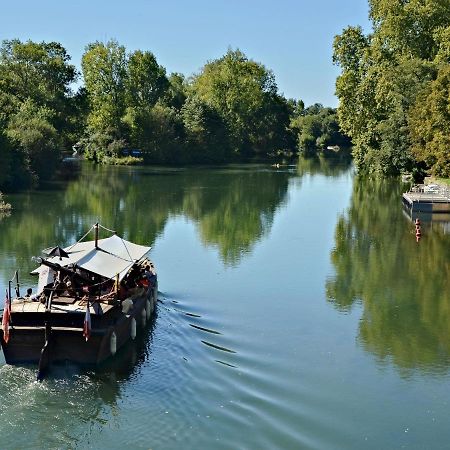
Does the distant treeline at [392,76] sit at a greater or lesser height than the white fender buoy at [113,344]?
greater

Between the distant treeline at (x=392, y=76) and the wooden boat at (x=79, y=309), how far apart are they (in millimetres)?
43726

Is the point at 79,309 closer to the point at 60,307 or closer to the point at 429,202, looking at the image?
the point at 60,307

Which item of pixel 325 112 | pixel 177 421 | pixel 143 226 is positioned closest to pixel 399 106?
pixel 143 226

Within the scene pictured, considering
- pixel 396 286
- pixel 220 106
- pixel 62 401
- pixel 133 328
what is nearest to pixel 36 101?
pixel 220 106

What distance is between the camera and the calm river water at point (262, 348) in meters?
14.7

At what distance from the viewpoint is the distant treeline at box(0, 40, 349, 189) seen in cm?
6850

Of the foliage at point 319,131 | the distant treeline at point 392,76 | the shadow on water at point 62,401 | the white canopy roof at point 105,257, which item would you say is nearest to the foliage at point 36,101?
the distant treeline at point 392,76

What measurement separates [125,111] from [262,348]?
86.3 m

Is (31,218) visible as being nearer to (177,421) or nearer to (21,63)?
(177,421)

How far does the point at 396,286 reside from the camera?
28.5m

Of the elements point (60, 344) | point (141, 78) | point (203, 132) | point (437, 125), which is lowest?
point (60, 344)

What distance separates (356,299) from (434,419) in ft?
35.6

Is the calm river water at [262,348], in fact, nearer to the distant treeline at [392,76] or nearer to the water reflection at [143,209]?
the water reflection at [143,209]

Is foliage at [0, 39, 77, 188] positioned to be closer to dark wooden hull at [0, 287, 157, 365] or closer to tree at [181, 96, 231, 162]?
tree at [181, 96, 231, 162]
